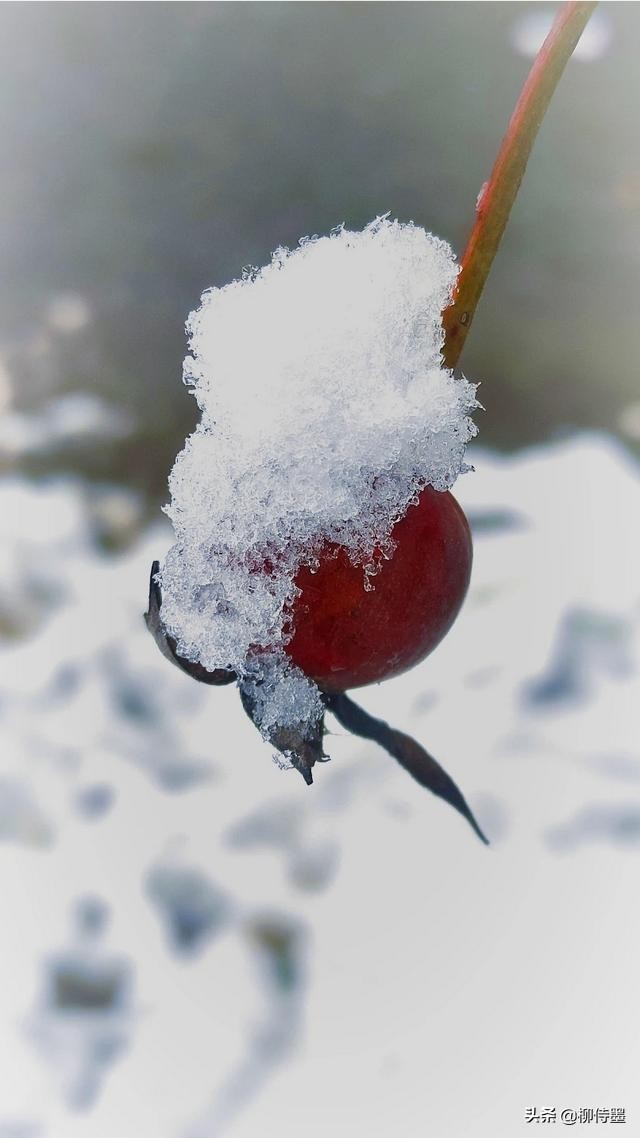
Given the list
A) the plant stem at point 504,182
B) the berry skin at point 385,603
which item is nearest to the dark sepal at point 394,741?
the berry skin at point 385,603

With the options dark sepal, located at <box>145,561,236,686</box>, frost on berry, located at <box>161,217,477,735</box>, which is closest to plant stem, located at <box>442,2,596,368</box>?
frost on berry, located at <box>161,217,477,735</box>

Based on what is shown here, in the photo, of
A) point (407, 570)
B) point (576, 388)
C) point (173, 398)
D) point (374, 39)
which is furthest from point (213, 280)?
point (407, 570)

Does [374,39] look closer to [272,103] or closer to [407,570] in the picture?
[272,103]

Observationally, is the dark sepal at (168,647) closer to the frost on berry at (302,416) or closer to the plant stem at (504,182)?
the frost on berry at (302,416)

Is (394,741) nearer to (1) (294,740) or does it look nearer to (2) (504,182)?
(1) (294,740)

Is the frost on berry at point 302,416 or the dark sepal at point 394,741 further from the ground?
the frost on berry at point 302,416

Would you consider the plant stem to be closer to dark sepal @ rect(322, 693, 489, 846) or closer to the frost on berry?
the frost on berry
